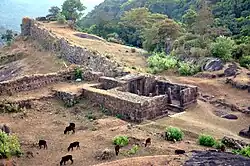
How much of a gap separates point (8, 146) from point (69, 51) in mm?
19080

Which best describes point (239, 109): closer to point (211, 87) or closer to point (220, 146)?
point (211, 87)

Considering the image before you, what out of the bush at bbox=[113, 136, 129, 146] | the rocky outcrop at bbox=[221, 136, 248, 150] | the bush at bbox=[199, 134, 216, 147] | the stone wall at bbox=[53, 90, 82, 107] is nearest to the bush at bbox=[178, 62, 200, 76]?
the stone wall at bbox=[53, 90, 82, 107]

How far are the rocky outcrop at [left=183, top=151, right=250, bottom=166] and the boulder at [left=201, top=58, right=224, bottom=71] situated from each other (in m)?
22.5

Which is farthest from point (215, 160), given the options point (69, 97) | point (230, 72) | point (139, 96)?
point (230, 72)

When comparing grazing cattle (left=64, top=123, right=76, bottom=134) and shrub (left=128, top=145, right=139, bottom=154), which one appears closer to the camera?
shrub (left=128, top=145, right=139, bottom=154)

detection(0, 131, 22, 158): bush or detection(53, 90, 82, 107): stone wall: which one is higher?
detection(53, 90, 82, 107): stone wall

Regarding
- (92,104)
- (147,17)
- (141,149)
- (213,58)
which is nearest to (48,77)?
(92,104)

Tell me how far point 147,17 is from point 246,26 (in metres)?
14.9

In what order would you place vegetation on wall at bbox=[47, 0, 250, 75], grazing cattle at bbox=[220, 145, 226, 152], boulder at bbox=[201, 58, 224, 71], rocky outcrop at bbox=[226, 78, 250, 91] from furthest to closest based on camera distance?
vegetation on wall at bbox=[47, 0, 250, 75], boulder at bbox=[201, 58, 224, 71], rocky outcrop at bbox=[226, 78, 250, 91], grazing cattle at bbox=[220, 145, 226, 152]

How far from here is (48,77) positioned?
Answer: 27.2 metres

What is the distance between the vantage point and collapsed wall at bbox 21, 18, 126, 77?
30906 millimetres

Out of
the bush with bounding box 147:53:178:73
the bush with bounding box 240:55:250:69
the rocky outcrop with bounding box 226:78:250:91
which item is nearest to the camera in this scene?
the rocky outcrop with bounding box 226:78:250:91

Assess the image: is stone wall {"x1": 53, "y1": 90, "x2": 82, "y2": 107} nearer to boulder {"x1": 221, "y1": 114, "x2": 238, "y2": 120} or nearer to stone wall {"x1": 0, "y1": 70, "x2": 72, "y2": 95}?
stone wall {"x1": 0, "y1": 70, "x2": 72, "y2": 95}

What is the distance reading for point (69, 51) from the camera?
1433 inches
